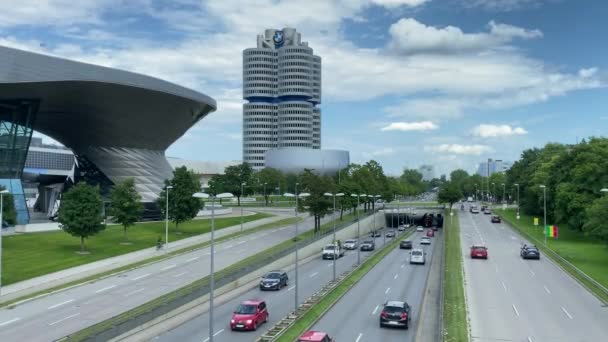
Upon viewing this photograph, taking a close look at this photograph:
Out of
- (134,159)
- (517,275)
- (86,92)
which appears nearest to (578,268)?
(517,275)

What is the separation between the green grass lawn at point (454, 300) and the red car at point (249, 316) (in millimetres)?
9797

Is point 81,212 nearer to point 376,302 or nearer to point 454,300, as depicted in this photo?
point 376,302

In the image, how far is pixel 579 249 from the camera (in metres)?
63.6

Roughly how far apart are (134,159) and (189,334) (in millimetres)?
76141

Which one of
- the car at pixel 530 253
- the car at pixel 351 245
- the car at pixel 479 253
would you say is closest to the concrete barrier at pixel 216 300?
the car at pixel 351 245

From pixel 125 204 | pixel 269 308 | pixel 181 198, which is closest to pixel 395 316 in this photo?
pixel 269 308

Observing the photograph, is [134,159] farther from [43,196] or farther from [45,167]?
[45,167]

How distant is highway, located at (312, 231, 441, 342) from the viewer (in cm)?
3016

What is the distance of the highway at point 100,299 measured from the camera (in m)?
32.1

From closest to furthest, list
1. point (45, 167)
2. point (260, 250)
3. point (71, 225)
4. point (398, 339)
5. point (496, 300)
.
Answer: point (398, 339), point (496, 300), point (71, 225), point (260, 250), point (45, 167)

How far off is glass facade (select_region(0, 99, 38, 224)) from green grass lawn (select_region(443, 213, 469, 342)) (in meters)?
53.4

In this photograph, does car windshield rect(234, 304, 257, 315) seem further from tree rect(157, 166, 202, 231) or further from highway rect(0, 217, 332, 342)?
tree rect(157, 166, 202, 231)

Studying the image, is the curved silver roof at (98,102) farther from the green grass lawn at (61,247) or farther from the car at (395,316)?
the car at (395,316)

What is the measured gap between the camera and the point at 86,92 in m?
80.8
